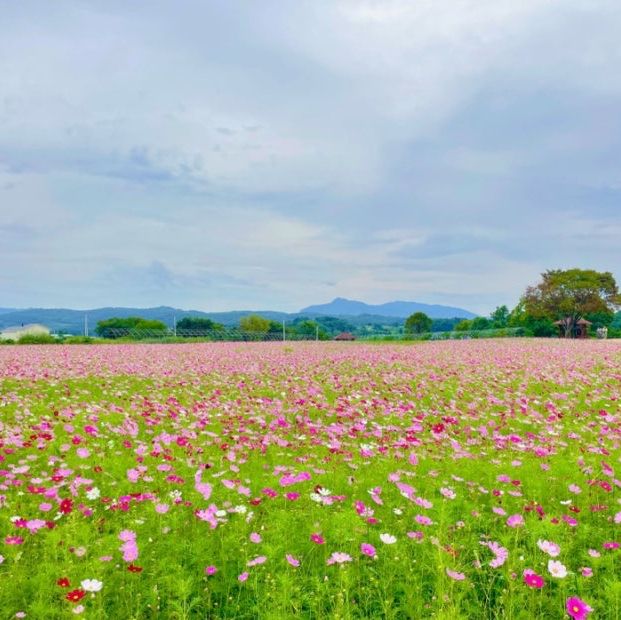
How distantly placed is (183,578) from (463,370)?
42.1 ft

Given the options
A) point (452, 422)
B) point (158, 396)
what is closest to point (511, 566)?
point (452, 422)

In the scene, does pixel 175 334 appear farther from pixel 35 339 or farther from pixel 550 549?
pixel 550 549

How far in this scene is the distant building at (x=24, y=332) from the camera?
40.8 m

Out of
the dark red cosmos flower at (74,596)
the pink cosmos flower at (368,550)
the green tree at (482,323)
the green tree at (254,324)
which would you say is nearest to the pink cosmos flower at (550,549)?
the pink cosmos flower at (368,550)

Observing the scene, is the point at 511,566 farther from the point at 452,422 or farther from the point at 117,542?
the point at 452,422

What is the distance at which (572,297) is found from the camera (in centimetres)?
6656

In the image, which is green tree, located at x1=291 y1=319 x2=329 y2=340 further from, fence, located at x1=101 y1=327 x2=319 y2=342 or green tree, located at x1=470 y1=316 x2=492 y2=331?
green tree, located at x1=470 y1=316 x2=492 y2=331

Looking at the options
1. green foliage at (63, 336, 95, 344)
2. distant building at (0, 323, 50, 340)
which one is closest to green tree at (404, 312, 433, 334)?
green foliage at (63, 336, 95, 344)

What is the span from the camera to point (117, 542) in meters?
3.65

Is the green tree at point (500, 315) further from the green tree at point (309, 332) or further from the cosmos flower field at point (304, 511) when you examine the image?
the cosmos flower field at point (304, 511)

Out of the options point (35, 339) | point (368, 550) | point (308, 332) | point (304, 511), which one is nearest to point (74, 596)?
point (368, 550)

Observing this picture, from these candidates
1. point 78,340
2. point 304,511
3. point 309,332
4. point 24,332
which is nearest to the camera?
point 304,511

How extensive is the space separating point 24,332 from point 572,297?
6360cm

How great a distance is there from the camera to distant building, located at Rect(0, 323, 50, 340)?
40.8 meters
